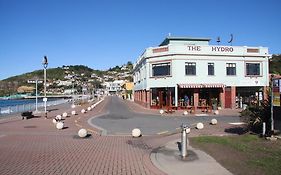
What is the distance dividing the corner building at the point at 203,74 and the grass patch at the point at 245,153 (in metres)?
24.4

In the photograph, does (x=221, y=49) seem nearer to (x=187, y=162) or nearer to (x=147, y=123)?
(x=147, y=123)

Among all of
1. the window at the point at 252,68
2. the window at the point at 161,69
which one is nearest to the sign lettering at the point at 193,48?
the window at the point at 161,69

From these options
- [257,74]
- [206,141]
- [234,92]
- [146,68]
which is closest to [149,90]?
[146,68]

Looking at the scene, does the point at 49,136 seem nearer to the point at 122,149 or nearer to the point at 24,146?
the point at 24,146

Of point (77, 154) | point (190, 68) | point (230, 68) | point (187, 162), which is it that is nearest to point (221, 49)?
point (230, 68)

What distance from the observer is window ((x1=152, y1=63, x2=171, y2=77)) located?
39375mm

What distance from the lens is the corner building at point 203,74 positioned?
A: 38.7m

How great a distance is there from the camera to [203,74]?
39312mm

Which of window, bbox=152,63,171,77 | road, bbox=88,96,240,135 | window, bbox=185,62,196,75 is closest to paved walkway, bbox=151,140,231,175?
road, bbox=88,96,240,135

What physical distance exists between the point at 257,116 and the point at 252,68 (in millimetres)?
28035

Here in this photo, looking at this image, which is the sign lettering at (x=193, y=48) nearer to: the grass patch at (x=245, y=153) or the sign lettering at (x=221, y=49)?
the sign lettering at (x=221, y=49)

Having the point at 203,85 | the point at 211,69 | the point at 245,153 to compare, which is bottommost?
the point at 245,153

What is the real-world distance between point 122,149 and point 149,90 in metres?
28.6

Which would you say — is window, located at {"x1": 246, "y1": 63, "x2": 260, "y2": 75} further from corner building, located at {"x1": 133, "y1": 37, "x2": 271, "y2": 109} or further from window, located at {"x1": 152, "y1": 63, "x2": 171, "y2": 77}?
window, located at {"x1": 152, "y1": 63, "x2": 171, "y2": 77}
